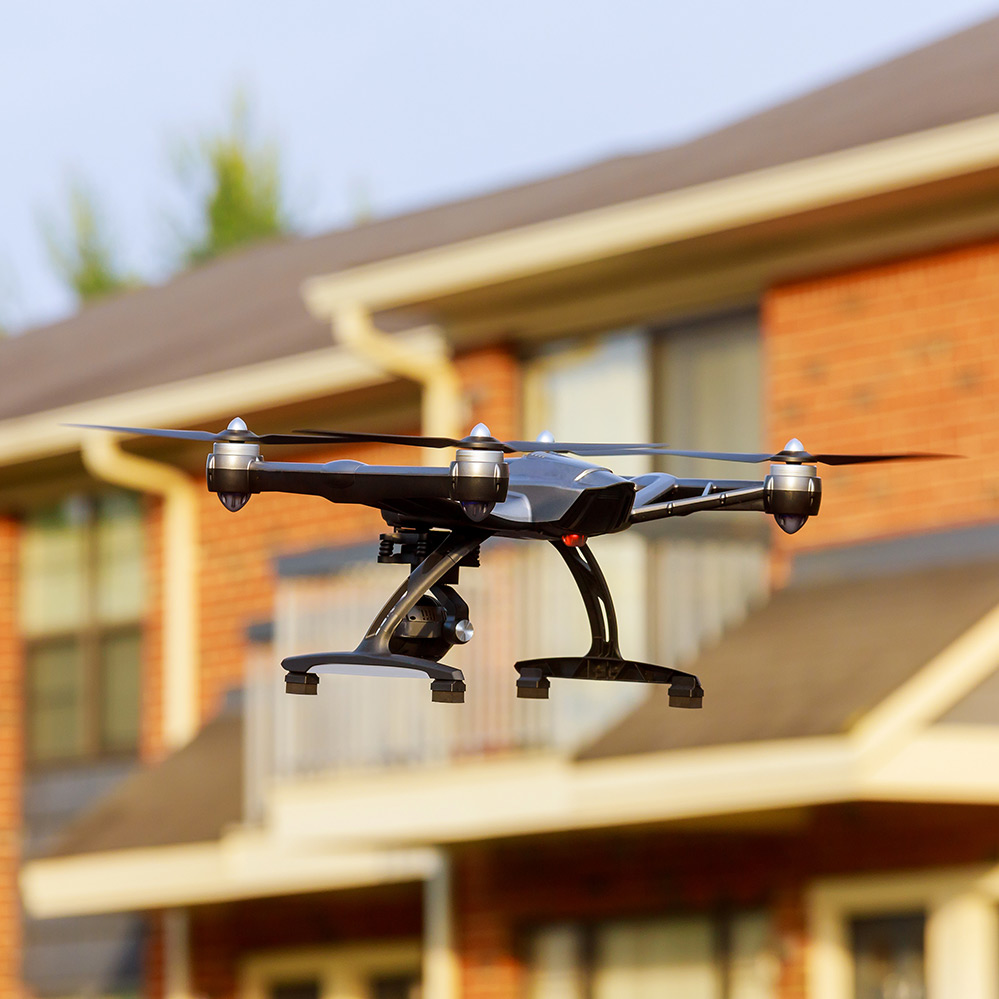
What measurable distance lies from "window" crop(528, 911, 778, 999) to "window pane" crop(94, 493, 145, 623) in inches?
211

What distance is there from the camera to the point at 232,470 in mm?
3504

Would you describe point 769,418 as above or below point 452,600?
above

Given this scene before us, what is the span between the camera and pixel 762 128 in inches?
637

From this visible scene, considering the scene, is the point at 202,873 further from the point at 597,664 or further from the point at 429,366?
the point at 597,664

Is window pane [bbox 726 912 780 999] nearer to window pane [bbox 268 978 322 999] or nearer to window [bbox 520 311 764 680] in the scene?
window [bbox 520 311 764 680]

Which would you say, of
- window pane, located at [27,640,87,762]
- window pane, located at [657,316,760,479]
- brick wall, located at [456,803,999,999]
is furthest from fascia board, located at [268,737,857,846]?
window pane, located at [27,640,87,762]

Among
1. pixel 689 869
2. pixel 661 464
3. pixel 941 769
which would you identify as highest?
pixel 661 464

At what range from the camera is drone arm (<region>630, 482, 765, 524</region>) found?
3.74 metres

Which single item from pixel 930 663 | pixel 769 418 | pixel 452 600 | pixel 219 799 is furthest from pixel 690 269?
pixel 452 600

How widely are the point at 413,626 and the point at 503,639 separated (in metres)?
9.70

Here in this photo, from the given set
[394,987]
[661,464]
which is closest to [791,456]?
[661,464]

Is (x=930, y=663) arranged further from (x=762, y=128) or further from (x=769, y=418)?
(x=762, y=128)

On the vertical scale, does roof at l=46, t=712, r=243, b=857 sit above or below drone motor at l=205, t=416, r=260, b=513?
below

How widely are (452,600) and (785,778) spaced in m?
7.96
